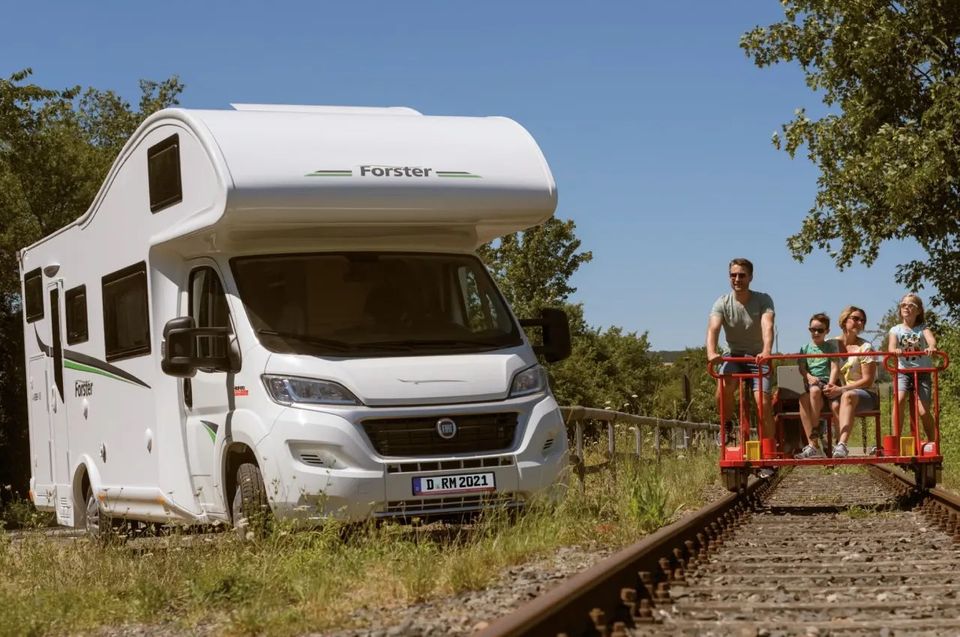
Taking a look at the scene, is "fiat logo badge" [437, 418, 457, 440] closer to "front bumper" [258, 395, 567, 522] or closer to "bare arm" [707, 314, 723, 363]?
"front bumper" [258, 395, 567, 522]

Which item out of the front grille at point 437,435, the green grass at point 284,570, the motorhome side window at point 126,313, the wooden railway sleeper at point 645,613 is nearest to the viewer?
the wooden railway sleeper at point 645,613

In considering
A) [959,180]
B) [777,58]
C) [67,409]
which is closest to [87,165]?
[777,58]

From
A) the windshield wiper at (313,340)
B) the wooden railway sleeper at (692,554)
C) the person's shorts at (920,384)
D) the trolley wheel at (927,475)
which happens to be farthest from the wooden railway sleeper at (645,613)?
the person's shorts at (920,384)

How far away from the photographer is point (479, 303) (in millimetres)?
11422

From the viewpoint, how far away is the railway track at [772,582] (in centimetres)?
599

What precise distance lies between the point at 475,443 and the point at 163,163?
3.35 metres

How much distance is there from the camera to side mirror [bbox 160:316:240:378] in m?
10.4

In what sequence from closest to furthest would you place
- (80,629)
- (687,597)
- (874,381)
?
1. (687,597)
2. (80,629)
3. (874,381)

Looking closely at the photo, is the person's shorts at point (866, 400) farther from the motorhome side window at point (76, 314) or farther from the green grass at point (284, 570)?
the motorhome side window at point (76, 314)

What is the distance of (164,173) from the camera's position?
1140 cm

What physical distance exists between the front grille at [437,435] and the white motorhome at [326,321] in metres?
0.01

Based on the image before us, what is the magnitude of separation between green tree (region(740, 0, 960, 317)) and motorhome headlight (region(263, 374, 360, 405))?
765 inches

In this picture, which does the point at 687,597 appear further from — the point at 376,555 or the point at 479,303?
the point at 479,303

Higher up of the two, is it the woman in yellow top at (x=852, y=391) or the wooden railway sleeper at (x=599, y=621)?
the woman in yellow top at (x=852, y=391)
